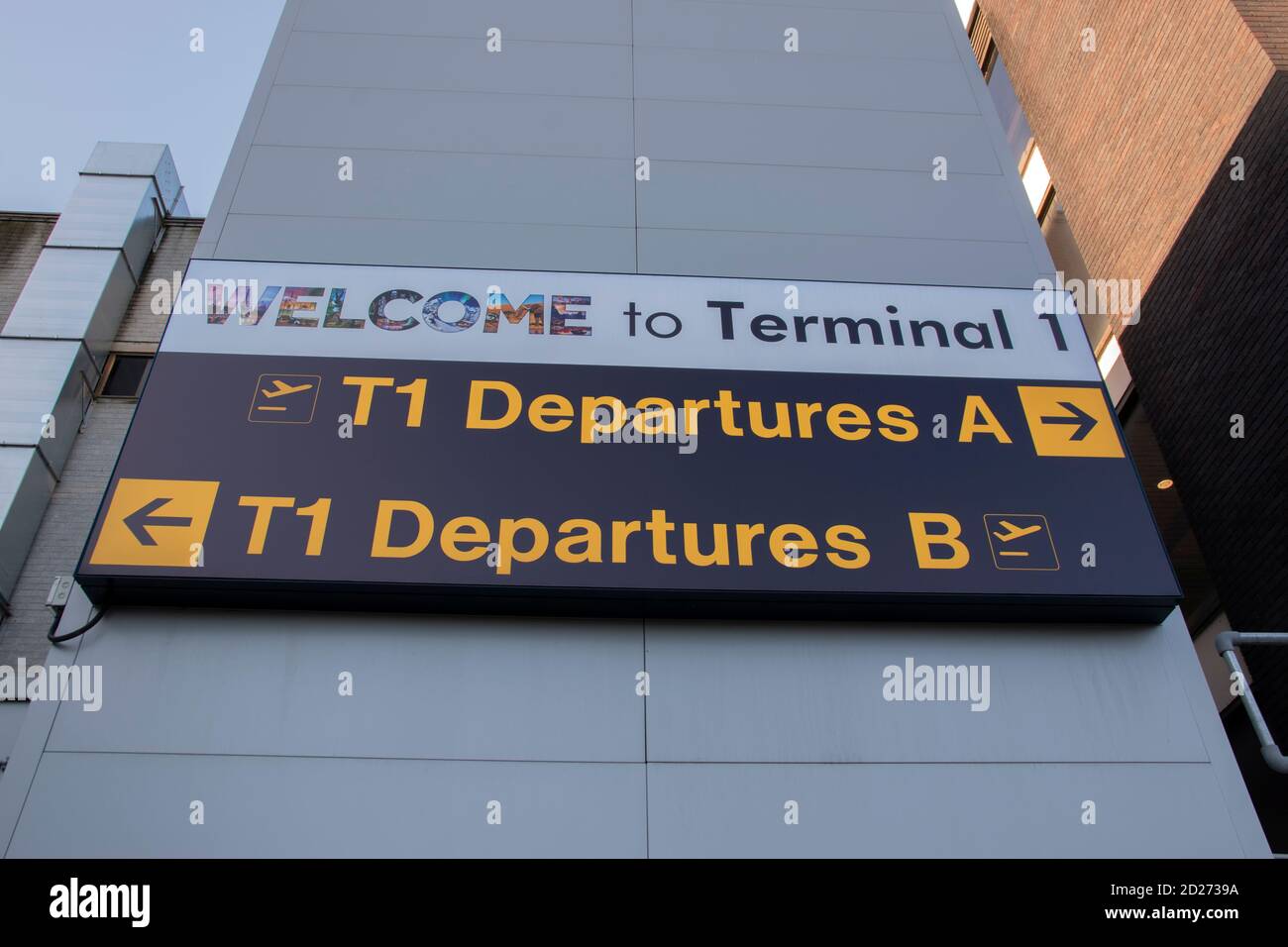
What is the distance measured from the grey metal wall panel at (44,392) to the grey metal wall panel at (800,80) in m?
5.80

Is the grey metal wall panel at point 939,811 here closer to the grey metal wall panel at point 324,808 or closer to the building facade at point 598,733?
the building facade at point 598,733

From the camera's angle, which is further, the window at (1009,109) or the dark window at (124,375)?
the window at (1009,109)

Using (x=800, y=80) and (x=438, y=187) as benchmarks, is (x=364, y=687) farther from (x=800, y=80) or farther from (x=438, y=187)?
(x=800, y=80)

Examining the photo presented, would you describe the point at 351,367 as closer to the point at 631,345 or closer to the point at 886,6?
the point at 631,345

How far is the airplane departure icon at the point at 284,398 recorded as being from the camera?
20.6 ft

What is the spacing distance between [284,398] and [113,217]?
17.2 feet

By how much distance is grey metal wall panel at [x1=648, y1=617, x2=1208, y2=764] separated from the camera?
5316 mm

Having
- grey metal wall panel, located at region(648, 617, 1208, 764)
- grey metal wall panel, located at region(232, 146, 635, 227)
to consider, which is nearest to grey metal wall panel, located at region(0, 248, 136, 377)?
grey metal wall panel, located at region(232, 146, 635, 227)

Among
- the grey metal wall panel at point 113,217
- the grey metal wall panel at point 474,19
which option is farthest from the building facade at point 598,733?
the grey metal wall panel at point 474,19

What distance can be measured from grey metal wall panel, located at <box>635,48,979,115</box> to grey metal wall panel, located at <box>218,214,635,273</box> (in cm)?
236

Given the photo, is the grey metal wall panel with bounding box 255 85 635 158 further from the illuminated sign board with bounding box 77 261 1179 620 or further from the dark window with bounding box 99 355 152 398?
the dark window with bounding box 99 355 152 398

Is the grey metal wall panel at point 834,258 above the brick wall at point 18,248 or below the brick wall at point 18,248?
below

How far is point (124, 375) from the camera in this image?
30.7ft
